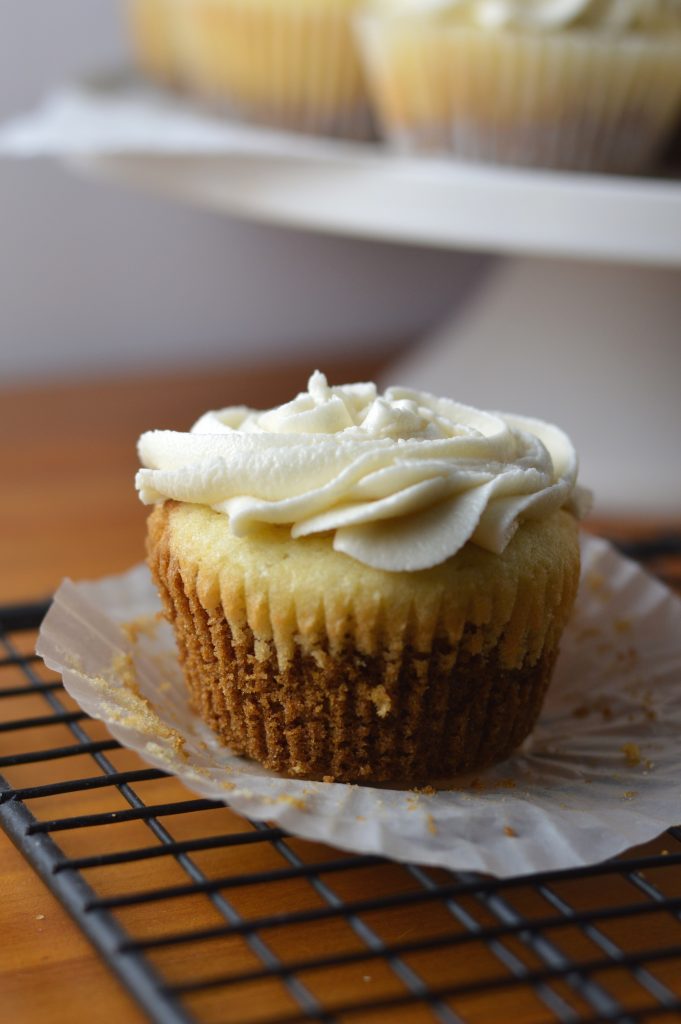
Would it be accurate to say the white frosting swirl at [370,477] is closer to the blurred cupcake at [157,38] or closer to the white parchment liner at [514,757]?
the white parchment liner at [514,757]

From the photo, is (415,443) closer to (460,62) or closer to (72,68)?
(460,62)

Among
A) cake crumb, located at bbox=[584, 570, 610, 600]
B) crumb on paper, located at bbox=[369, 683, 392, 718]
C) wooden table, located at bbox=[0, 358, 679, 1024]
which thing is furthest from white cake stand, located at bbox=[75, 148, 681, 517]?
crumb on paper, located at bbox=[369, 683, 392, 718]

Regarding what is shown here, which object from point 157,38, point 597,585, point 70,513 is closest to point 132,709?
point 597,585

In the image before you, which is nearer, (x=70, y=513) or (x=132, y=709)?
(x=132, y=709)

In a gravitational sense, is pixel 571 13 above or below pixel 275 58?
below

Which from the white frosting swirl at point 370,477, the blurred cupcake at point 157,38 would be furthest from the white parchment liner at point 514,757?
the blurred cupcake at point 157,38

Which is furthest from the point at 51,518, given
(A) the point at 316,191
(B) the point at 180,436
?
(B) the point at 180,436

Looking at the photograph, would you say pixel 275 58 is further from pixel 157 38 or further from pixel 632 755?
pixel 632 755
